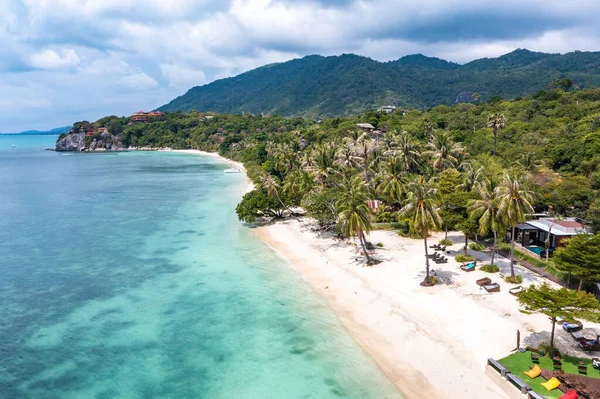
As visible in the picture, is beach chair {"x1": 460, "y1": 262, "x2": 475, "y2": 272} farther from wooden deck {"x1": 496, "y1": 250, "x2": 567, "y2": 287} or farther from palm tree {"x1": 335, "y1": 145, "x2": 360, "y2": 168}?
palm tree {"x1": 335, "y1": 145, "x2": 360, "y2": 168}

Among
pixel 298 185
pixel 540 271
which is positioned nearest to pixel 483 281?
pixel 540 271

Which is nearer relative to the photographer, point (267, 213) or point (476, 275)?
point (476, 275)

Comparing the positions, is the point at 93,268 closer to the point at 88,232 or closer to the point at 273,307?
the point at 88,232

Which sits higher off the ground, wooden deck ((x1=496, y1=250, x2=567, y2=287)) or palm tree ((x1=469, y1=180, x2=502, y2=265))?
palm tree ((x1=469, y1=180, x2=502, y2=265))

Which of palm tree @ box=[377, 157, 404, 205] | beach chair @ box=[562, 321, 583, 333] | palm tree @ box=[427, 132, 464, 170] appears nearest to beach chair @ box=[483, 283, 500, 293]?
beach chair @ box=[562, 321, 583, 333]

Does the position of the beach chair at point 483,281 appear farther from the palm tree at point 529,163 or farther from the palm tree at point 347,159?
the palm tree at point 529,163

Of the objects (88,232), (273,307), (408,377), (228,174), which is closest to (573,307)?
(408,377)
